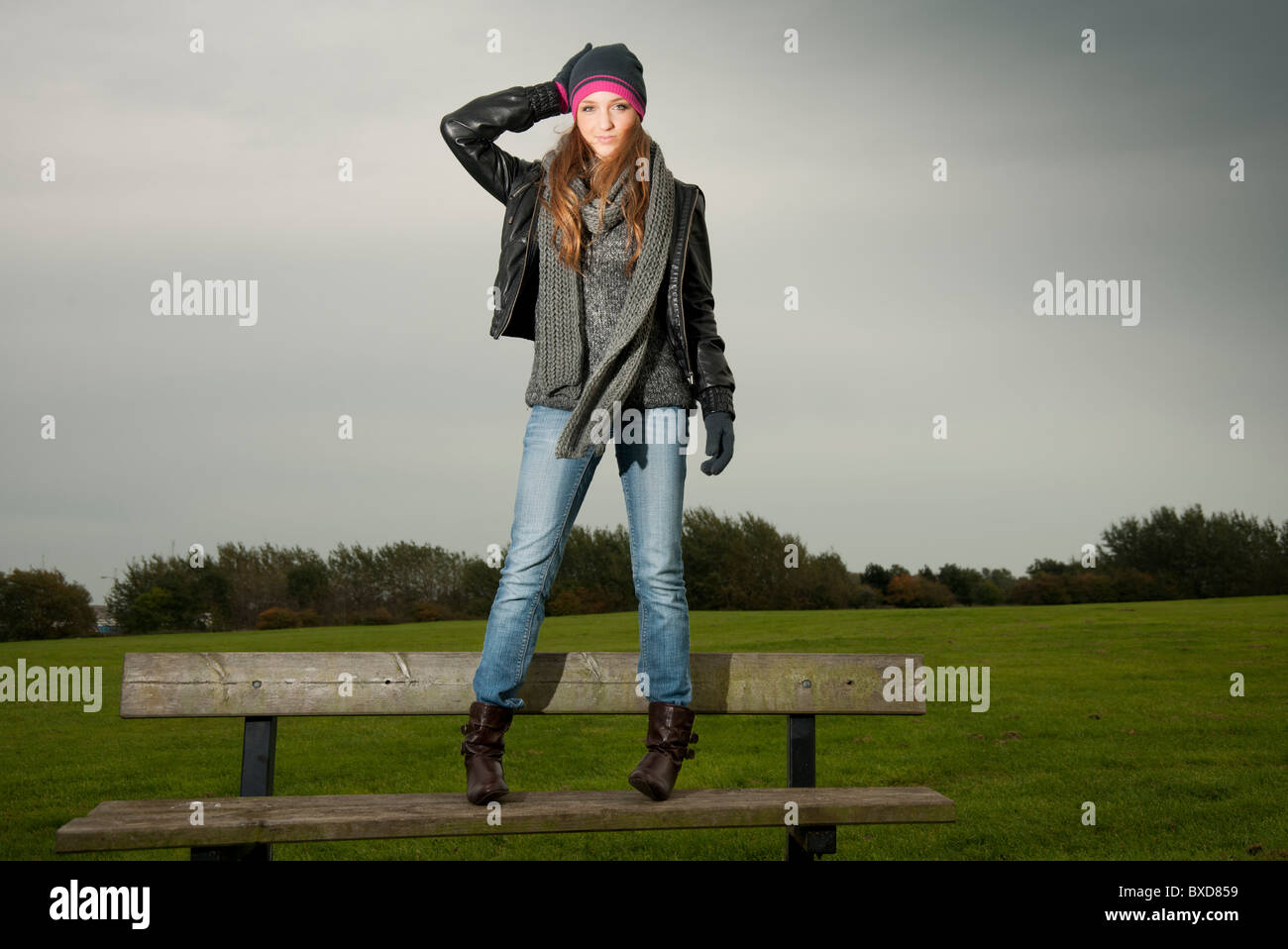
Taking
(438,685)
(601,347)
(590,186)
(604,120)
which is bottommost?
(438,685)

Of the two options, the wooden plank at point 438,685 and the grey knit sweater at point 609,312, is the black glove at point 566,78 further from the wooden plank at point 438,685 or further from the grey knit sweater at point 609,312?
the wooden plank at point 438,685

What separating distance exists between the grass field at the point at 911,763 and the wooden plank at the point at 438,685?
1827 millimetres

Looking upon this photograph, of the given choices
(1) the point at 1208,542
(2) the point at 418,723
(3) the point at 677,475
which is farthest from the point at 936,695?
(1) the point at 1208,542

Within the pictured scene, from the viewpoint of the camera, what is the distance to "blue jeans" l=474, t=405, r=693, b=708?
11.3 feet

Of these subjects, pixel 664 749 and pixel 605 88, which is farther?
pixel 605 88

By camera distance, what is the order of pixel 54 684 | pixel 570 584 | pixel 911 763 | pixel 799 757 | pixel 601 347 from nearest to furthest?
1. pixel 601 347
2. pixel 799 757
3. pixel 911 763
4. pixel 54 684
5. pixel 570 584

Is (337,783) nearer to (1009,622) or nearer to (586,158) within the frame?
(586,158)

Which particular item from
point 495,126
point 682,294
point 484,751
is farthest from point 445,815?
point 495,126

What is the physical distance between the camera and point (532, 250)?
12.2 feet

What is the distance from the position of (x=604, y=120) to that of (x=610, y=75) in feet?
0.50

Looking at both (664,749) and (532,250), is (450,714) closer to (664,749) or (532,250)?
(664,749)

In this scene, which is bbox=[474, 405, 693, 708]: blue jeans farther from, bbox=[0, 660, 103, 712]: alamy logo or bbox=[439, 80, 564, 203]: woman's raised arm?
bbox=[0, 660, 103, 712]: alamy logo

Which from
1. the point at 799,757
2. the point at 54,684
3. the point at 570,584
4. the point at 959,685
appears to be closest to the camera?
the point at 799,757

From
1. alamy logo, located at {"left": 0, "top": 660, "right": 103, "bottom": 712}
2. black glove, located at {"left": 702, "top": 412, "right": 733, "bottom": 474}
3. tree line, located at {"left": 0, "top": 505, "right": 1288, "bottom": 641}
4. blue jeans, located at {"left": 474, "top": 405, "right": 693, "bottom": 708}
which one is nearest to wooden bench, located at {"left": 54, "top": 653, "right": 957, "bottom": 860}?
blue jeans, located at {"left": 474, "top": 405, "right": 693, "bottom": 708}
